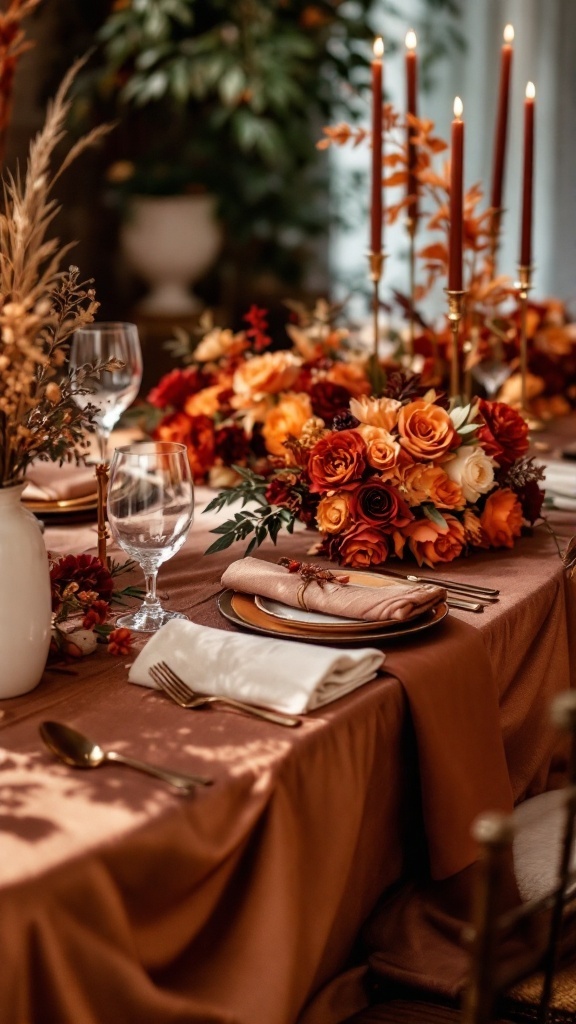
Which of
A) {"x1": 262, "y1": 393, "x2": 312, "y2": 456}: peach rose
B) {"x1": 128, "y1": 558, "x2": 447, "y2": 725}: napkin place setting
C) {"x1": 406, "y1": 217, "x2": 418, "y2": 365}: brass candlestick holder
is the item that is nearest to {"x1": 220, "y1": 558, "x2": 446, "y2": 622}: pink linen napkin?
{"x1": 128, "y1": 558, "x2": 447, "y2": 725}: napkin place setting

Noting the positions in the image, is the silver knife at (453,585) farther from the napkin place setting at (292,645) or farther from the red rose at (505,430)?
the red rose at (505,430)

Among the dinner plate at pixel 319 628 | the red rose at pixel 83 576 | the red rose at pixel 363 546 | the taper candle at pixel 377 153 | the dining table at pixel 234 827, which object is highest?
the taper candle at pixel 377 153

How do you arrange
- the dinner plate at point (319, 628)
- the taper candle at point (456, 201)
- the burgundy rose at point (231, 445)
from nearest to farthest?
the dinner plate at point (319, 628) < the taper candle at point (456, 201) < the burgundy rose at point (231, 445)

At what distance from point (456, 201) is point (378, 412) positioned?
1.36 feet

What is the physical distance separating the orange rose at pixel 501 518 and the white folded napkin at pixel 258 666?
1.48ft

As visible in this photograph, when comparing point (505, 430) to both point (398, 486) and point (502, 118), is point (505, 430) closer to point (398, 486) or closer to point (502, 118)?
point (398, 486)

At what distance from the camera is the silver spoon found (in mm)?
934

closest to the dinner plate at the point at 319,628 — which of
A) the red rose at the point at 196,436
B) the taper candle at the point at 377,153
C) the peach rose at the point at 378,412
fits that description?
the peach rose at the point at 378,412

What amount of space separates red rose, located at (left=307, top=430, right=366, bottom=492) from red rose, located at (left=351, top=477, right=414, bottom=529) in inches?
0.8

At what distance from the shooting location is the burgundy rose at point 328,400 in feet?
5.86

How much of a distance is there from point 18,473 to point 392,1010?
0.62 meters

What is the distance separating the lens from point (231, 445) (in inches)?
73.5

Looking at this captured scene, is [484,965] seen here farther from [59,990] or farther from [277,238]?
[277,238]

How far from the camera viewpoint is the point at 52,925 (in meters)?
0.81
